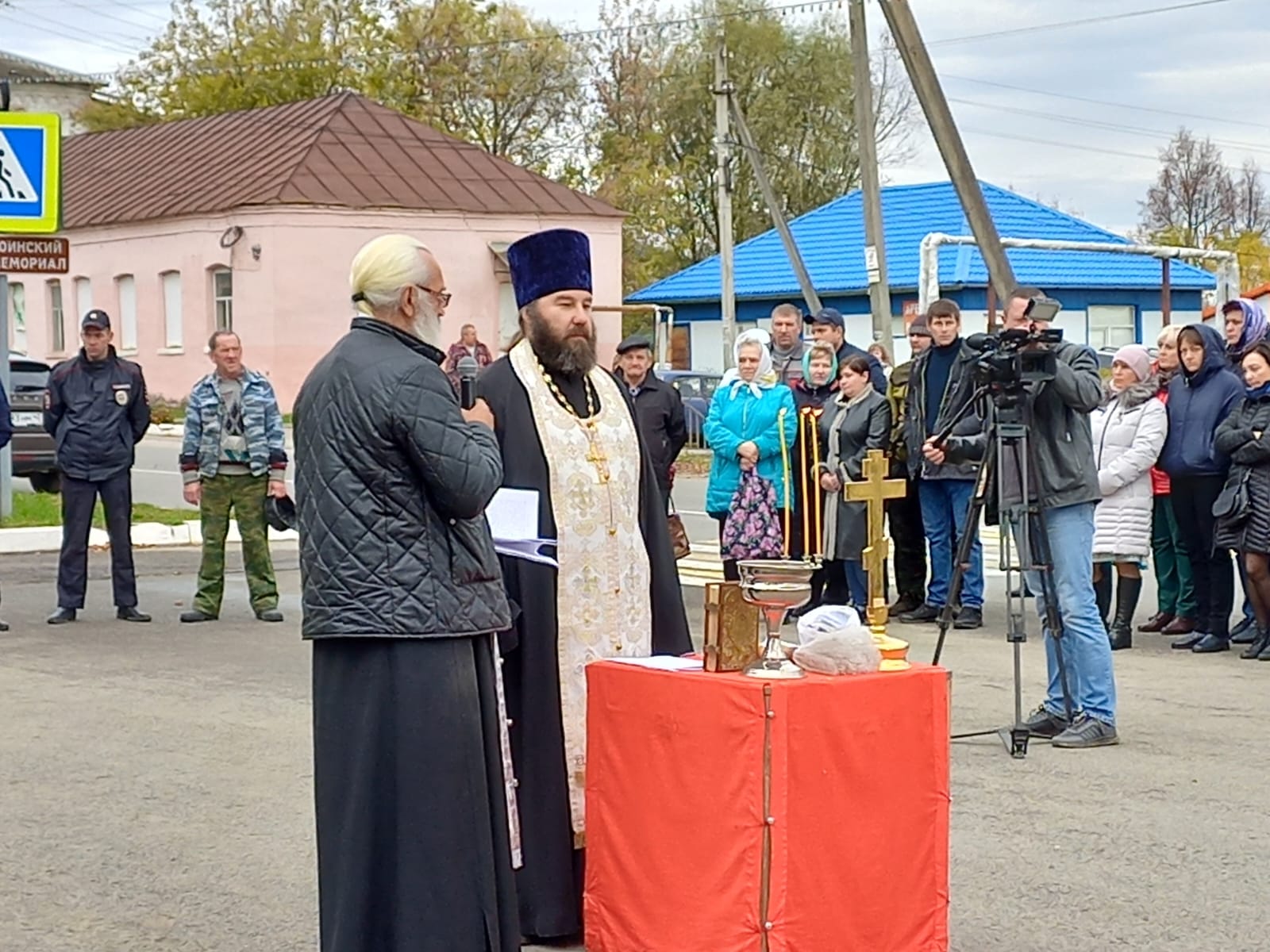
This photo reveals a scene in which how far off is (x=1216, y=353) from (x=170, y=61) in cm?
4828

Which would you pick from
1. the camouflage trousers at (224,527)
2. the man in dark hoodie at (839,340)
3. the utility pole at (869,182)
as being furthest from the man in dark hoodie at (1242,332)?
the utility pole at (869,182)

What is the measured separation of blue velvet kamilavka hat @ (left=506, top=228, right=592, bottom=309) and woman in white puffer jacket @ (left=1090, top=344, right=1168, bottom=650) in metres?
6.33

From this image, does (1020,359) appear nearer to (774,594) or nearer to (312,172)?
(774,594)

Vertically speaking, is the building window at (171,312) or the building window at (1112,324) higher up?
the building window at (171,312)

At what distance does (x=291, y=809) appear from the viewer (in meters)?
7.47

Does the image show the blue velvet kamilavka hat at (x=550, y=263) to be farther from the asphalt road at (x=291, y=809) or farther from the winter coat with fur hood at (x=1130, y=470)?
the winter coat with fur hood at (x=1130, y=470)

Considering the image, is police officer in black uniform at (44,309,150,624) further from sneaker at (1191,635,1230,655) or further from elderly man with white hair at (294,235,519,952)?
elderly man with white hair at (294,235,519,952)

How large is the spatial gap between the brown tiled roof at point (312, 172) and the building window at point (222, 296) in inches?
55.8

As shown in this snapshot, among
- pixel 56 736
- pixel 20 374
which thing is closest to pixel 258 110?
pixel 20 374

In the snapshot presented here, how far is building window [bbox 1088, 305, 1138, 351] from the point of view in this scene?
1729 inches

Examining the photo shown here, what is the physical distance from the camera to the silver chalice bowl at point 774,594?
5.17 meters

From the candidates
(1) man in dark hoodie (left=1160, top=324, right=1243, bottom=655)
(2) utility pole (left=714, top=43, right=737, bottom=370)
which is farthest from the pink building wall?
(1) man in dark hoodie (left=1160, top=324, right=1243, bottom=655)

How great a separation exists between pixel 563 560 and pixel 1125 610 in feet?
21.4

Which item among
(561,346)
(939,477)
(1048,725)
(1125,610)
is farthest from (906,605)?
(561,346)
